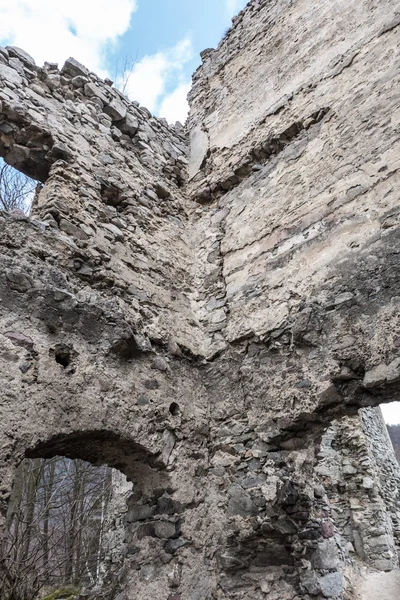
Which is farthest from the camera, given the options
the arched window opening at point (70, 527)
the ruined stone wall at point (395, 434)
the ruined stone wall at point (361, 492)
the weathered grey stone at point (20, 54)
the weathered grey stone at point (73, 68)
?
the ruined stone wall at point (395, 434)

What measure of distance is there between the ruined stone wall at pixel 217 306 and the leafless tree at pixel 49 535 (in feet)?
5.63

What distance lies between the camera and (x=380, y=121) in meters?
3.12

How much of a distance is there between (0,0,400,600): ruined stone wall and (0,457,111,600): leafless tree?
1.72m

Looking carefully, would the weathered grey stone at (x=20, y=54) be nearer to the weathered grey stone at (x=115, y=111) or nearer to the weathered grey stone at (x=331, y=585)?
the weathered grey stone at (x=115, y=111)

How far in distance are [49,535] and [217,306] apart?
3403mm

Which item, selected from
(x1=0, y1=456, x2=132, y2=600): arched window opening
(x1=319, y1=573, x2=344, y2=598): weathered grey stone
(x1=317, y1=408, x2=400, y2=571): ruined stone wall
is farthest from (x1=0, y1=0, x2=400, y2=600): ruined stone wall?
(x1=317, y1=408, x2=400, y2=571): ruined stone wall

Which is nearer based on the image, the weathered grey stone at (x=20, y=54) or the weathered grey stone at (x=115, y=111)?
the weathered grey stone at (x=20, y=54)

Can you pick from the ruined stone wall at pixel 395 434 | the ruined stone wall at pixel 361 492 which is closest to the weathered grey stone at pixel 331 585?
the ruined stone wall at pixel 361 492

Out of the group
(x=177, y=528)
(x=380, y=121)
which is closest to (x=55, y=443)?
(x=177, y=528)

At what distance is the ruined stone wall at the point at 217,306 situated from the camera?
245 centimetres

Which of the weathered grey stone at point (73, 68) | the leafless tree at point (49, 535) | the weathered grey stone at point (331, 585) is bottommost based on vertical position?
the weathered grey stone at point (331, 585)

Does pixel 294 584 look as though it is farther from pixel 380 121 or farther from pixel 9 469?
pixel 380 121

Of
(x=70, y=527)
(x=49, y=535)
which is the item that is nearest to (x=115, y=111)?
(x=49, y=535)

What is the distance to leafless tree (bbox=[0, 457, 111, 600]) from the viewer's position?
370 centimetres
